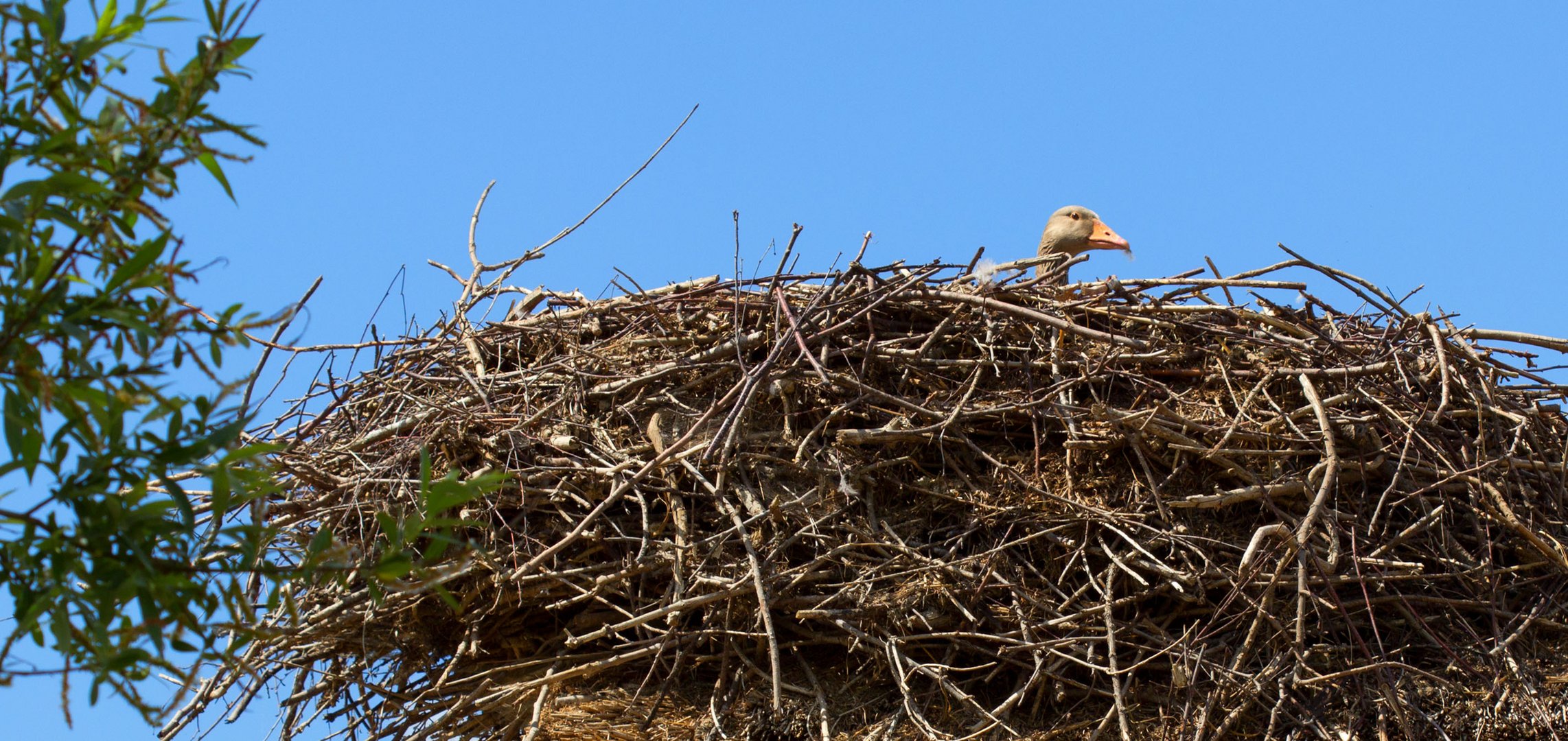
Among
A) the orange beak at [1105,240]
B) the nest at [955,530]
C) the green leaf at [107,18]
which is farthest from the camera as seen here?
the orange beak at [1105,240]

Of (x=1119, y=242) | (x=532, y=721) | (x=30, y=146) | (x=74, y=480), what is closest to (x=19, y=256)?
(x=30, y=146)

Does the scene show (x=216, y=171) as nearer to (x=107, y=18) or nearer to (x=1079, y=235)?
(x=107, y=18)

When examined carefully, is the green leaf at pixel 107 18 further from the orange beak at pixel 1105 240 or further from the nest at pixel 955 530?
the orange beak at pixel 1105 240

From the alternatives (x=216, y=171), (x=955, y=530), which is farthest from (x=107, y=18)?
(x=955, y=530)

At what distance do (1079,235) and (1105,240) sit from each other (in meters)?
0.13

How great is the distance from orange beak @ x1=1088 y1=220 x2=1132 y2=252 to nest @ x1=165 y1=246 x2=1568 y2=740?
1849 millimetres

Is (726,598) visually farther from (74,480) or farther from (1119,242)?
(1119,242)

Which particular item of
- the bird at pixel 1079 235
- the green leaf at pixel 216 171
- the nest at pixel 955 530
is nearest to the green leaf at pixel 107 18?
the green leaf at pixel 216 171

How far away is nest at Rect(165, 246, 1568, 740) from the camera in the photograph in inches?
189

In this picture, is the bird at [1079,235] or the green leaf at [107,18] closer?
the green leaf at [107,18]

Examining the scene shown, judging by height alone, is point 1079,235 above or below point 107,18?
above

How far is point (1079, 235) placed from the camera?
741cm

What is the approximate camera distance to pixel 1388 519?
512cm

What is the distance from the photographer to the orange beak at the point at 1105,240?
7375 mm
